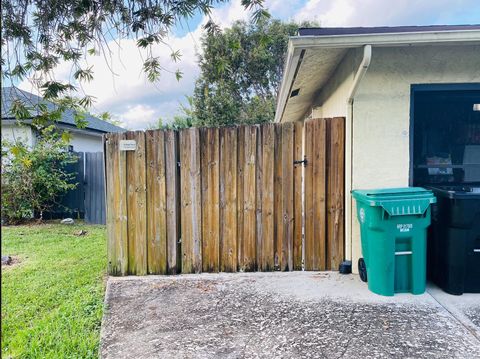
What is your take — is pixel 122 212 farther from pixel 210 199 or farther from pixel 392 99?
pixel 392 99

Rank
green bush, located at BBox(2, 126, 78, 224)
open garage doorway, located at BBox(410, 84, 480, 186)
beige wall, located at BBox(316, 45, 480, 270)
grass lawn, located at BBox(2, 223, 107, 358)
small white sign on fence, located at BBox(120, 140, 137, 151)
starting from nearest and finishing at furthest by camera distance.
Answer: grass lawn, located at BBox(2, 223, 107, 358) → beige wall, located at BBox(316, 45, 480, 270) → small white sign on fence, located at BBox(120, 140, 137, 151) → open garage doorway, located at BBox(410, 84, 480, 186) → green bush, located at BBox(2, 126, 78, 224)

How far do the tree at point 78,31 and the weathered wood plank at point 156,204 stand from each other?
129 centimetres

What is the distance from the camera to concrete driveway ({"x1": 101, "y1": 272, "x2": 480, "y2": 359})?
2.70m

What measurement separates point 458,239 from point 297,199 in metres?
1.77

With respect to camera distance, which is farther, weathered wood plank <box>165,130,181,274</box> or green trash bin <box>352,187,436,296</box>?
weathered wood plank <box>165,130,181,274</box>

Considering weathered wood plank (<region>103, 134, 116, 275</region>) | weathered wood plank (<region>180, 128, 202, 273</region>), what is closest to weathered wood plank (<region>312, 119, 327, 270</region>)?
weathered wood plank (<region>180, 128, 202, 273</region>)

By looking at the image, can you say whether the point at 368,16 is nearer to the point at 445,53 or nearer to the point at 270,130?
the point at 445,53

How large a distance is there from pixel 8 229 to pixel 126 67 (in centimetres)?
685

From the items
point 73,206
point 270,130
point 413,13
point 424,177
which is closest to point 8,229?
point 73,206

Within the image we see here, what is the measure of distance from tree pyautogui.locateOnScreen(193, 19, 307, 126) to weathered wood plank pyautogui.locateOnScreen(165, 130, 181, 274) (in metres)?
14.5

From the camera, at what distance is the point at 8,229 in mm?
8195

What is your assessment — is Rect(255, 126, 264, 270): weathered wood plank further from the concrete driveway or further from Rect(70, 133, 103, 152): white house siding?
Rect(70, 133, 103, 152): white house siding

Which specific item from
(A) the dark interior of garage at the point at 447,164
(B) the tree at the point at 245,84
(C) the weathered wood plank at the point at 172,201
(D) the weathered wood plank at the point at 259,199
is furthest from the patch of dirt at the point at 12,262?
(B) the tree at the point at 245,84

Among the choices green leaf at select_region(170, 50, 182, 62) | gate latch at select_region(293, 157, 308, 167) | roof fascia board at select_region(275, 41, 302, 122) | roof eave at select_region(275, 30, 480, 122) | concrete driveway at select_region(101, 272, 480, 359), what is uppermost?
roof eave at select_region(275, 30, 480, 122)
